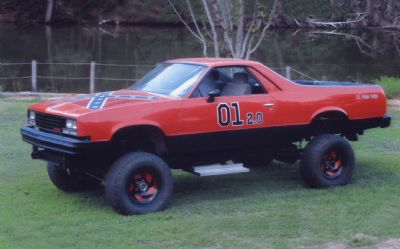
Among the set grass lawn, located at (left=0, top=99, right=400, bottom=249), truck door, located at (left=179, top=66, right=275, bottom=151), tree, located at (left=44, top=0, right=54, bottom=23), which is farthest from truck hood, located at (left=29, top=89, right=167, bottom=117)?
tree, located at (left=44, top=0, right=54, bottom=23)

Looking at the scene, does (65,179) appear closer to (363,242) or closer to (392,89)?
(363,242)

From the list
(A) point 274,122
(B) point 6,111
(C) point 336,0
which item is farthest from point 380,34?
(A) point 274,122

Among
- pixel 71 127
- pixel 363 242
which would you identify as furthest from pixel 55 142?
pixel 363 242

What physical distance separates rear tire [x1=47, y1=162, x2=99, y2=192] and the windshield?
127 centimetres

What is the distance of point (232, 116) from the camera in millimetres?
9242

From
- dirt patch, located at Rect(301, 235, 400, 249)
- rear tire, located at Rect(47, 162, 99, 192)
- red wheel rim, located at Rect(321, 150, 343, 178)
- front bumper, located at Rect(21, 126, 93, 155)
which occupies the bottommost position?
dirt patch, located at Rect(301, 235, 400, 249)

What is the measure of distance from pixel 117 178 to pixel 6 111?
8.66 metres

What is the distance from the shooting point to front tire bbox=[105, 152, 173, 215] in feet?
27.8

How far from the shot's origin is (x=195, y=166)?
9.36 metres

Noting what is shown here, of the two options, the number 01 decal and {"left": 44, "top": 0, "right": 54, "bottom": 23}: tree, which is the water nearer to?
{"left": 44, "top": 0, "right": 54, "bottom": 23}: tree

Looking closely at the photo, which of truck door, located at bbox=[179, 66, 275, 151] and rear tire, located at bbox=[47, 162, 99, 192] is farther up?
truck door, located at bbox=[179, 66, 275, 151]

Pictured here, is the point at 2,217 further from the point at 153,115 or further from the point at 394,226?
the point at 394,226

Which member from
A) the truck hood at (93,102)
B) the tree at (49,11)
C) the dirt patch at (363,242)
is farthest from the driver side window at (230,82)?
the tree at (49,11)

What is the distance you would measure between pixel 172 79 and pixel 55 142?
170 cm
